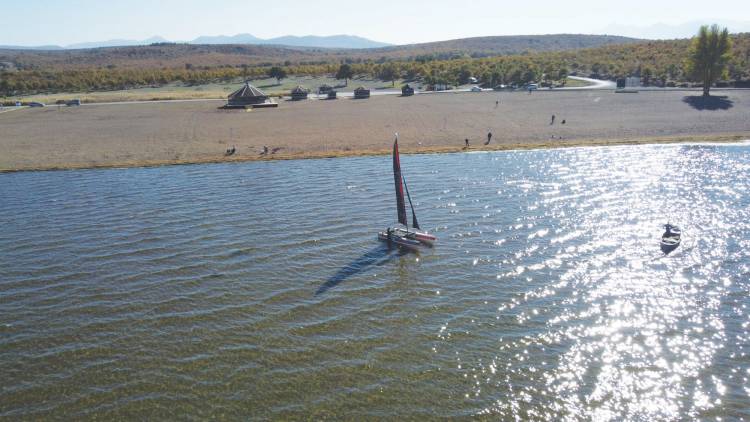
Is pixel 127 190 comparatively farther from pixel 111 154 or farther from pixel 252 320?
pixel 252 320

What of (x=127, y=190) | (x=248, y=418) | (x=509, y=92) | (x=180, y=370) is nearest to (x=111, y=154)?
(x=127, y=190)

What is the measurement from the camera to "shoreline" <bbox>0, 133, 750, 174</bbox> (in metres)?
47.2

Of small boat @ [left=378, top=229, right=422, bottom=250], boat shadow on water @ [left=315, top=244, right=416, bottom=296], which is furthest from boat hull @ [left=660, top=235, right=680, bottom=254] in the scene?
boat shadow on water @ [left=315, top=244, right=416, bottom=296]

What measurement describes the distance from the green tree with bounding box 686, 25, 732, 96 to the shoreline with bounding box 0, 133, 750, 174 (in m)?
25.5

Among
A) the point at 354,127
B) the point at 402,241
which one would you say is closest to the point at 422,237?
the point at 402,241

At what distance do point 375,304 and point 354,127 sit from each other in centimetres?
4265

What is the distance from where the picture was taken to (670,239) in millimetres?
25938

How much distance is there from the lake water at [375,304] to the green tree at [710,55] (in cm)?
4620

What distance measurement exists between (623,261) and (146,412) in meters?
20.9

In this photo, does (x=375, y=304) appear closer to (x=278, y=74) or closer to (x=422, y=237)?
(x=422, y=237)

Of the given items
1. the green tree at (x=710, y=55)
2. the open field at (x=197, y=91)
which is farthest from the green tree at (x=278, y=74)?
the green tree at (x=710, y=55)

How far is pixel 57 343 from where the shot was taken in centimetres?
1839

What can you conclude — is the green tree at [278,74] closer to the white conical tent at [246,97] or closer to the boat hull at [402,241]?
the white conical tent at [246,97]

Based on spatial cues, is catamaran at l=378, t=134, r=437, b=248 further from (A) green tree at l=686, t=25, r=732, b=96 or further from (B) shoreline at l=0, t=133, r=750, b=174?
(A) green tree at l=686, t=25, r=732, b=96
